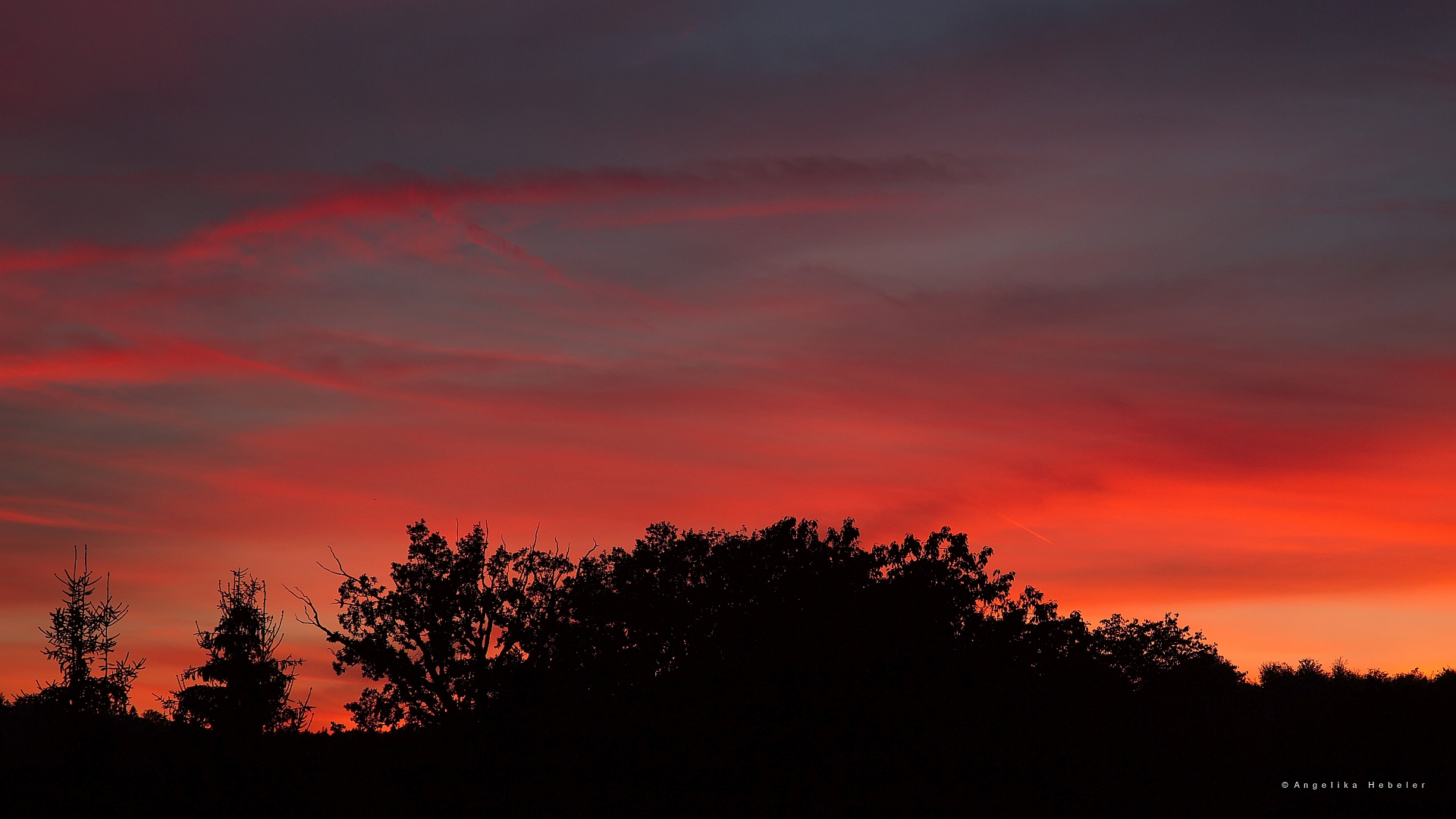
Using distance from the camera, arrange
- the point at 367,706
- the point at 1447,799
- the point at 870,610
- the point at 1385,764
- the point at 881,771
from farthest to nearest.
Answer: the point at 1385,764
the point at 1447,799
the point at 367,706
the point at 870,610
the point at 881,771

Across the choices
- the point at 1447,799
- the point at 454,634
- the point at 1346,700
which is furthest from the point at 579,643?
the point at 1346,700

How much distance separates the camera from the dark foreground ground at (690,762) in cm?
3538

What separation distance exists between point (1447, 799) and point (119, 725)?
67035 millimetres

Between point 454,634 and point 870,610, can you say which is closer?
point 870,610

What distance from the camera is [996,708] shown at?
3697 centimetres

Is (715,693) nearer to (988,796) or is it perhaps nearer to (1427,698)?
(988,796)


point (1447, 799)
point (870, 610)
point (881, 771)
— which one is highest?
point (870, 610)

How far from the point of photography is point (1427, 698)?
7625 cm

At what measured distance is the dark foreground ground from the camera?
116ft

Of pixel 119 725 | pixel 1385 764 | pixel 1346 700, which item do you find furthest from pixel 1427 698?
pixel 119 725

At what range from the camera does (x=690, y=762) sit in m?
36.4

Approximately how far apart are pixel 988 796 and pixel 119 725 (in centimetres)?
3882

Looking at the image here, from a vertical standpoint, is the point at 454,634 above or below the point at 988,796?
above

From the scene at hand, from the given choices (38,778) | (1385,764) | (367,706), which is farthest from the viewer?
(1385,764)
